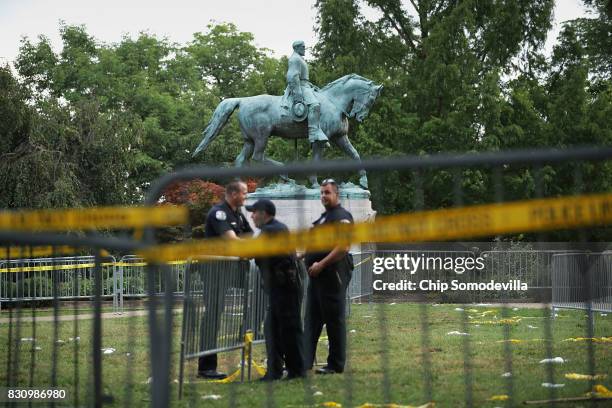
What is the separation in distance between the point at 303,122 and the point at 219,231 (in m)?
13.1

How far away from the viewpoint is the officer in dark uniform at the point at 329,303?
7621 millimetres

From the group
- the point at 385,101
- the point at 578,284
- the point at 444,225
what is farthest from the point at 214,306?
the point at 385,101

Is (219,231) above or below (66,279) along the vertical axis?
above

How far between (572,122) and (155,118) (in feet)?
59.4

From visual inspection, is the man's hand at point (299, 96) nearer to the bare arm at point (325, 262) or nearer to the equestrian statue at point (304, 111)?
the equestrian statue at point (304, 111)

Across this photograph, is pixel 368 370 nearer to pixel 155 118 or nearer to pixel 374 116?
pixel 374 116

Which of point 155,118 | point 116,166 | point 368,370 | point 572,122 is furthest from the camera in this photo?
point 155,118

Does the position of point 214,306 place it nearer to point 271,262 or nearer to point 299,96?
point 271,262

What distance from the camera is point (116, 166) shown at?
30125mm

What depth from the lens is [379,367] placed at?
8.49m

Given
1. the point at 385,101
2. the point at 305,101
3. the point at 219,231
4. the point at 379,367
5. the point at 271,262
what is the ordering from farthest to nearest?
the point at 385,101
the point at 305,101
the point at 379,367
the point at 219,231
the point at 271,262

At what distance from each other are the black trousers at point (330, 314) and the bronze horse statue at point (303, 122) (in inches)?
447

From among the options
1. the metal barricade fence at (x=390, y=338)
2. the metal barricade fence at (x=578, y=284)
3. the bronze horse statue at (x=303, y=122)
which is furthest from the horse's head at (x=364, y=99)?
the metal barricade fence at (x=578, y=284)

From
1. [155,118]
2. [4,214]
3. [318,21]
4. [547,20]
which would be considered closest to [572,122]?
[547,20]
